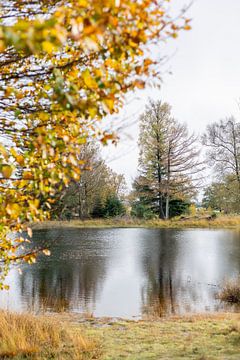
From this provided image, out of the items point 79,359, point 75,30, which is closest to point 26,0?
point 75,30

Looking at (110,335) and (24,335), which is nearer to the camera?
(24,335)

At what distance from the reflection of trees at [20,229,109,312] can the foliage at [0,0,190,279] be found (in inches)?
187

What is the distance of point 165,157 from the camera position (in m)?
34.2

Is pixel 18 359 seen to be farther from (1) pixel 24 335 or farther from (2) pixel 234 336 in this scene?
(2) pixel 234 336

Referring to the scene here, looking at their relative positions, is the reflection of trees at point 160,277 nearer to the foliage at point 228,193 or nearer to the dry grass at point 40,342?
the dry grass at point 40,342

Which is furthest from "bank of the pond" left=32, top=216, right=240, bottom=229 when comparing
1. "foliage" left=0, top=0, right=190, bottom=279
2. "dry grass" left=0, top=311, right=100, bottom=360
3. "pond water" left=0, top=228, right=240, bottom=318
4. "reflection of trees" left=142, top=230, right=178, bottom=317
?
"foliage" left=0, top=0, right=190, bottom=279

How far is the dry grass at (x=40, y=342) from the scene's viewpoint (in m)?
5.13

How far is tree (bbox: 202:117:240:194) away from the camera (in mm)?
32438

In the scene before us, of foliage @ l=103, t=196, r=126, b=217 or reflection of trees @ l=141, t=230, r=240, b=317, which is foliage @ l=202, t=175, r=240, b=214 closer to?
reflection of trees @ l=141, t=230, r=240, b=317

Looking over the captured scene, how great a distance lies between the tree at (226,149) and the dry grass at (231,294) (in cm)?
2267

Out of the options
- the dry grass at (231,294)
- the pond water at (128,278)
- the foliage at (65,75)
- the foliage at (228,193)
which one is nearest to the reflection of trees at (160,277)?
the pond water at (128,278)

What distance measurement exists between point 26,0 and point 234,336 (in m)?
5.16

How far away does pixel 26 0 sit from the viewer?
3219 mm

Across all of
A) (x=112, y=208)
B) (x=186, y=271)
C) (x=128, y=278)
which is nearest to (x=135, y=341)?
(x=128, y=278)
